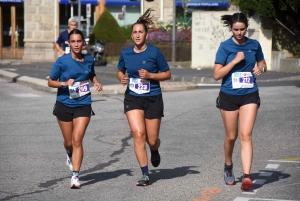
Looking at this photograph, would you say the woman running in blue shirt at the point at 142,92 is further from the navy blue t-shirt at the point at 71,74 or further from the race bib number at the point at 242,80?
the race bib number at the point at 242,80

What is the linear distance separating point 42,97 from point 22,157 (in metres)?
8.77

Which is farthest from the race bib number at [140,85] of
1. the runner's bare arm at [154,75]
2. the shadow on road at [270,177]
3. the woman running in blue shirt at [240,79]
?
the shadow on road at [270,177]

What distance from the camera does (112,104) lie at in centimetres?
1764

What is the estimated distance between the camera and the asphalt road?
8.43 m

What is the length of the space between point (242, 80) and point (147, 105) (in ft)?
3.53

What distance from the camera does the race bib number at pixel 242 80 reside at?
8516 mm

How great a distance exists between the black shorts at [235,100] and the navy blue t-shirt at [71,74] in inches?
56.5

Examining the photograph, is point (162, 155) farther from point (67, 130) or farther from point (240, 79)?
point (240, 79)

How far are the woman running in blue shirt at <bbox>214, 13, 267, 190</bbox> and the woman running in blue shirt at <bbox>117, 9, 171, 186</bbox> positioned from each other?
688mm

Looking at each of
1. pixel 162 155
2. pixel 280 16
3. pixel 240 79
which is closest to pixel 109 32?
pixel 280 16

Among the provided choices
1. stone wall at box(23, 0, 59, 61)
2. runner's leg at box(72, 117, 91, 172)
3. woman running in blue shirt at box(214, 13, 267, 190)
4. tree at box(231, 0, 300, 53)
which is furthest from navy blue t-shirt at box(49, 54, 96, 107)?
stone wall at box(23, 0, 59, 61)

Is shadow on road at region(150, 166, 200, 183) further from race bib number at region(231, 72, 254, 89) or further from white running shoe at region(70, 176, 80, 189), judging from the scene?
race bib number at region(231, 72, 254, 89)

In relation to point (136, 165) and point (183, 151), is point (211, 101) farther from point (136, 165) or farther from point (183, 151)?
point (136, 165)

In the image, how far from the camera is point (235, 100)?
28.2ft
